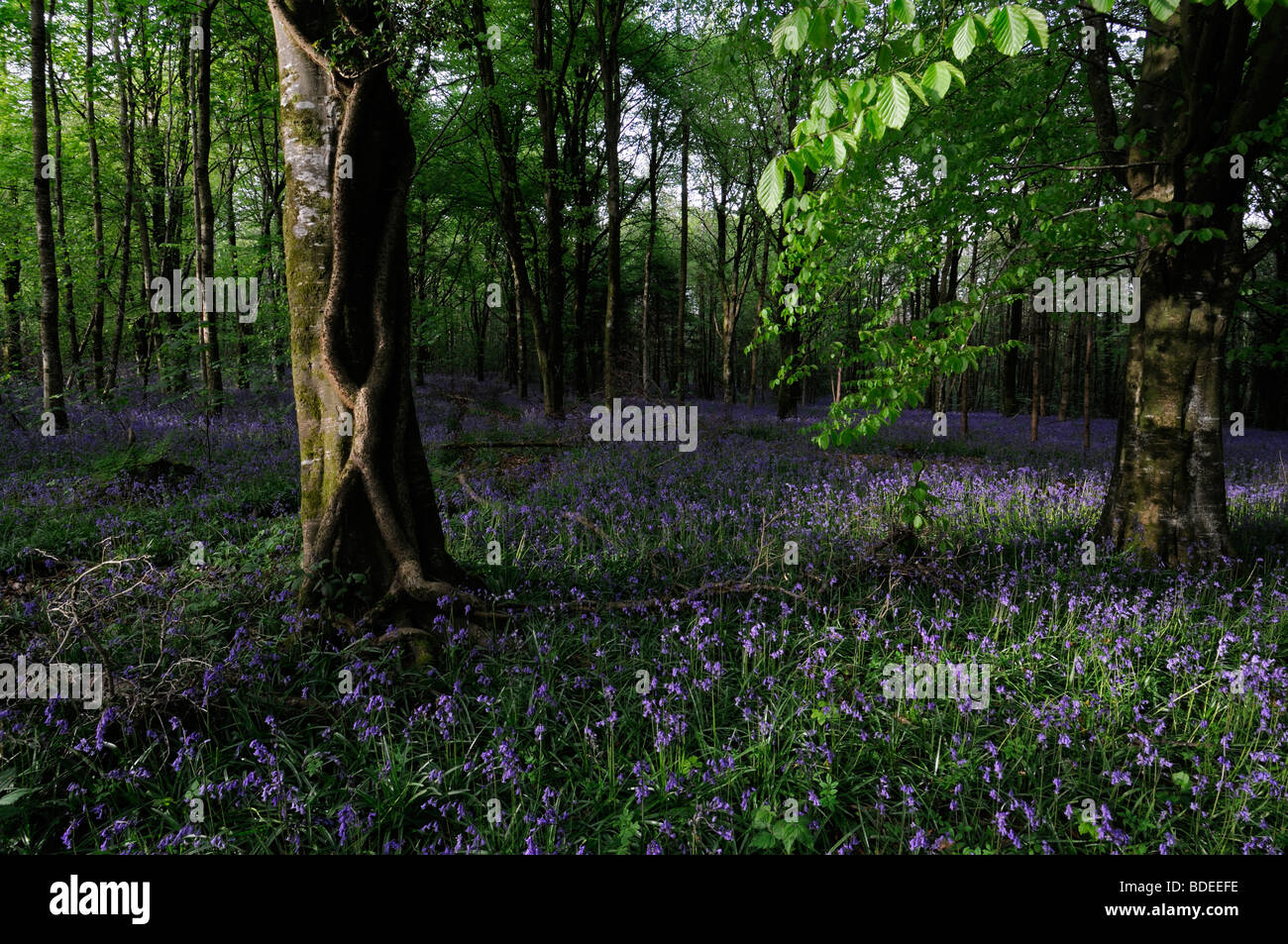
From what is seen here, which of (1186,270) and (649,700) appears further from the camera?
(1186,270)

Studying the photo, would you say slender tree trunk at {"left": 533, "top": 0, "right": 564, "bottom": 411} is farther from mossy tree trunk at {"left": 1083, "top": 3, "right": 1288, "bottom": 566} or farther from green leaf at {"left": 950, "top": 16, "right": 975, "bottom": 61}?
green leaf at {"left": 950, "top": 16, "right": 975, "bottom": 61}

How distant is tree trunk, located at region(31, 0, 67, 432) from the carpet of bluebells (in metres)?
3.95

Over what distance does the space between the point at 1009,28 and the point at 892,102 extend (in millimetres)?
405

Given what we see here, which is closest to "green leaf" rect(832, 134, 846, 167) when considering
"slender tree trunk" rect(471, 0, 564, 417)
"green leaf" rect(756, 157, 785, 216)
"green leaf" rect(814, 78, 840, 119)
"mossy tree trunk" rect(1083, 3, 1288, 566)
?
"green leaf" rect(814, 78, 840, 119)

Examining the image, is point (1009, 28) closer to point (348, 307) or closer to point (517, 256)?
point (348, 307)

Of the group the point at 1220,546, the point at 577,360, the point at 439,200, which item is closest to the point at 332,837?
the point at 1220,546

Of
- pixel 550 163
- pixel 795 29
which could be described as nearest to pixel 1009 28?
pixel 795 29

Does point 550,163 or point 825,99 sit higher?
point 550,163

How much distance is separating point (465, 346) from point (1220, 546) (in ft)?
170

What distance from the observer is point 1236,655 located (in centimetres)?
406

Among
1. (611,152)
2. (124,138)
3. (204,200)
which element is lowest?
(204,200)

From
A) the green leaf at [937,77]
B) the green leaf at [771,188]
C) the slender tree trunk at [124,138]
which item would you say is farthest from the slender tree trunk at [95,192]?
the green leaf at [937,77]

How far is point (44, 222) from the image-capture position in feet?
28.1

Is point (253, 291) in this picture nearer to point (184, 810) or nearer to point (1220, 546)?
point (184, 810)
